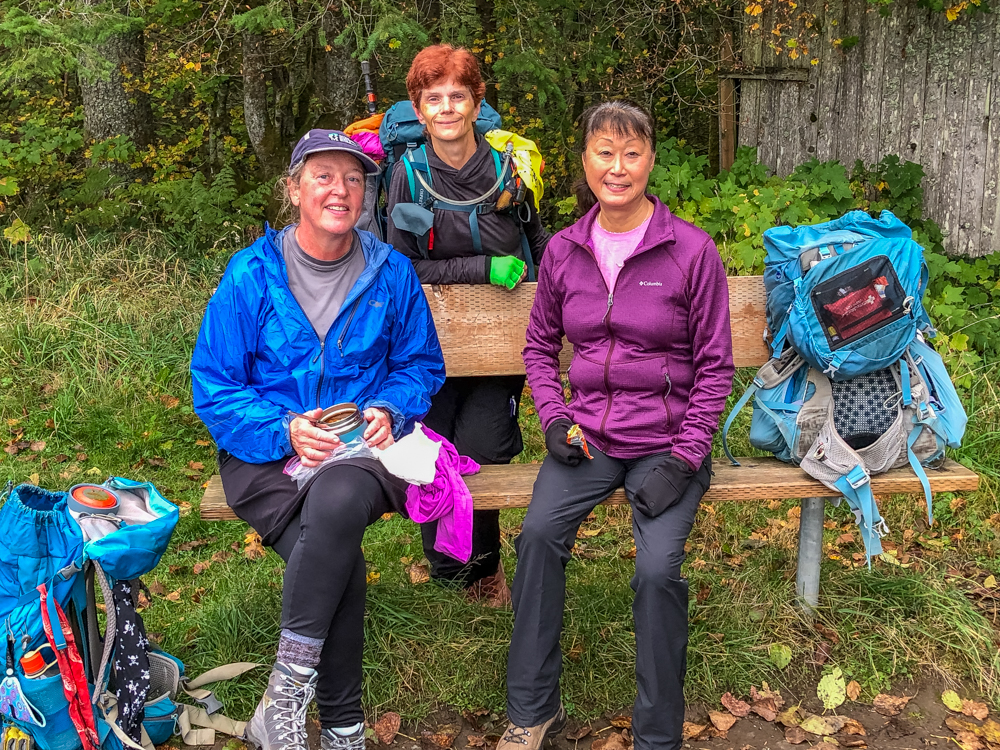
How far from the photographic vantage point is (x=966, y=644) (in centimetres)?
370

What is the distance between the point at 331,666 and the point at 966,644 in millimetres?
2434

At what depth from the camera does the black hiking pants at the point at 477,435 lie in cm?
396

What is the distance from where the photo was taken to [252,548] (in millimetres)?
4730

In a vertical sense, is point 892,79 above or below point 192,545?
above

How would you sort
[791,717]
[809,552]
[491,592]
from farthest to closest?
[491,592] → [809,552] → [791,717]

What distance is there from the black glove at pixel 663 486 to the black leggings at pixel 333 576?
0.86 meters

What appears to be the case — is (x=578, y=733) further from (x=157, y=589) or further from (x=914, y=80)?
(x=914, y=80)

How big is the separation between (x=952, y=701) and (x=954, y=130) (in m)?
4.40

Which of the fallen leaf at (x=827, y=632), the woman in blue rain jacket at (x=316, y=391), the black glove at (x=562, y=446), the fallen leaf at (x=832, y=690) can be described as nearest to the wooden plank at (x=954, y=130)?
the fallen leaf at (x=827, y=632)

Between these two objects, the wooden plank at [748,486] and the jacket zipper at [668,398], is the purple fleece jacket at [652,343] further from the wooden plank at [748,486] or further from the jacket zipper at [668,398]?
the wooden plank at [748,486]

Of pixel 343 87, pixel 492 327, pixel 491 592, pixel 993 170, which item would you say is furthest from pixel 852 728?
pixel 343 87

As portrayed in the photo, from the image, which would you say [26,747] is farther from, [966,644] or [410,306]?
[966,644]

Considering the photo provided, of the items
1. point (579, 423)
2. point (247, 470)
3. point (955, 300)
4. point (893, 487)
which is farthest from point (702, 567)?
point (955, 300)

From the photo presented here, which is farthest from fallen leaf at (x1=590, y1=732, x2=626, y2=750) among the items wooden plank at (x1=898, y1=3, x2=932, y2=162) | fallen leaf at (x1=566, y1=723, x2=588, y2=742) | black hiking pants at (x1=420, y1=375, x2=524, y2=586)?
wooden plank at (x1=898, y1=3, x2=932, y2=162)
